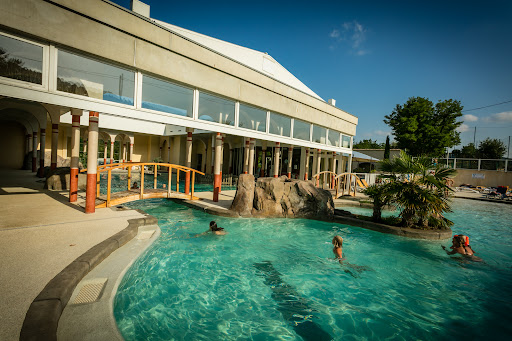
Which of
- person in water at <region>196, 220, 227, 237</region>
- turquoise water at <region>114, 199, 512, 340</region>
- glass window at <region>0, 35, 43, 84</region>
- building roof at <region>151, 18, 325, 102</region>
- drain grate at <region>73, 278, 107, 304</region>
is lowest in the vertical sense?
turquoise water at <region>114, 199, 512, 340</region>

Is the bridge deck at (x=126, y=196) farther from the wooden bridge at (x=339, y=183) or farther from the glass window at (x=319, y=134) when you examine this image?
the glass window at (x=319, y=134)

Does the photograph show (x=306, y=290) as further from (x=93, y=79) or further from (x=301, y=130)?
(x=301, y=130)

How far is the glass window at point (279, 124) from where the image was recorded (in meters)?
12.1

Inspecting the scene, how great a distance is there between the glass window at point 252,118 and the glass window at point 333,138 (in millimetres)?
6605

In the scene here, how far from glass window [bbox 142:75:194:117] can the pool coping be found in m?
4.65

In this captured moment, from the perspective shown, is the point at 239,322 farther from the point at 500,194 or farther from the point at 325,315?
the point at 500,194

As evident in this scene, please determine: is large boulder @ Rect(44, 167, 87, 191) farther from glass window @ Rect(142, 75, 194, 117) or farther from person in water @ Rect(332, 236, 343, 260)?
person in water @ Rect(332, 236, 343, 260)

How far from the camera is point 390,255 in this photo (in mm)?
6246

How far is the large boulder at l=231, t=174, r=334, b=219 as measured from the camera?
8.77 meters

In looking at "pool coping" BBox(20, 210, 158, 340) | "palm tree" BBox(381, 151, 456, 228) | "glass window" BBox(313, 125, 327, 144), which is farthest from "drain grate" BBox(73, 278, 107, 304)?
"glass window" BBox(313, 125, 327, 144)

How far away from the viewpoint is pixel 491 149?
3619 centimetres

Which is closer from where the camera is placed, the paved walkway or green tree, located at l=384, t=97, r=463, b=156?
the paved walkway

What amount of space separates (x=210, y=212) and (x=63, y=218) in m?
4.20

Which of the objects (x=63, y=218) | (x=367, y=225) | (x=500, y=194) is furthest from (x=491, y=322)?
(x=500, y=194)
